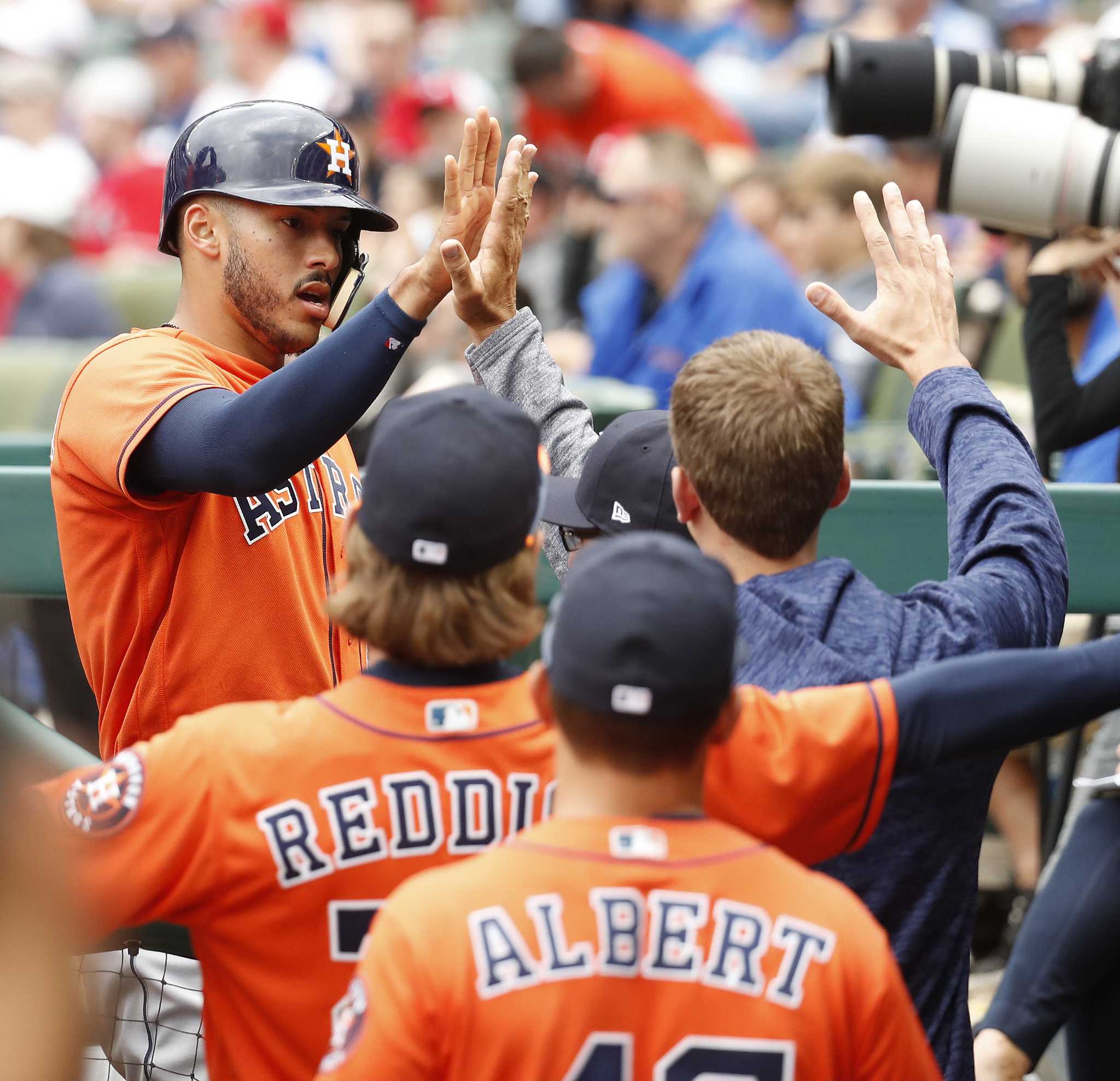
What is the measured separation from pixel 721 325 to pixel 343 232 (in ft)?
10.0

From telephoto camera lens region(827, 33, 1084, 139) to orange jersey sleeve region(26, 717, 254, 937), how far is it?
7.31ft

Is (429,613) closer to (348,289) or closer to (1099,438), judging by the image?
(348,289)

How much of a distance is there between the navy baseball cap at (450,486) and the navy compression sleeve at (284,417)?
48 cm

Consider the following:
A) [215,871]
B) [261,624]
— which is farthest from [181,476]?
[215,871]

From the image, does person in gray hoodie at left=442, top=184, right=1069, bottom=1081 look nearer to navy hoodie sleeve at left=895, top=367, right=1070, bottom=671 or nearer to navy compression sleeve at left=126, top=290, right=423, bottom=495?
navy hoodie sleeve at left=895, top=367, right=1070, bottom=671

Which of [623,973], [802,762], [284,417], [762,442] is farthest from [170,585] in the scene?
[623,973]

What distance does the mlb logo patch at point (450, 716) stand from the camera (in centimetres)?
168

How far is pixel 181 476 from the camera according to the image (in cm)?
226

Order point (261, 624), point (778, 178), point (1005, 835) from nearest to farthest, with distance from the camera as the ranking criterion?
point (261, 624) < point (1005, 835) < point (778, 178)

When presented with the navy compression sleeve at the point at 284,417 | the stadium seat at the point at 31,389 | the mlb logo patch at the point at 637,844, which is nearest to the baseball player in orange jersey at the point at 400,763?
the mlb logo patch at the point at 637,844

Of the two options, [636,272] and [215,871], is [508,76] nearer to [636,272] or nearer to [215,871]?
[636,272]

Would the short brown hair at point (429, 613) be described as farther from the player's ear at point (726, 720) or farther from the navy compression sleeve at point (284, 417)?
the navy compression sleeve at point (284, 417)

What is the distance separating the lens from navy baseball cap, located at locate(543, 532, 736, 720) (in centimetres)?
148

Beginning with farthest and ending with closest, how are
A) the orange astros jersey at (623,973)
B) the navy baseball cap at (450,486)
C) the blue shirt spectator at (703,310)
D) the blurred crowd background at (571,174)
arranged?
the blue shirt spectator at (703,310) < the blurred crowd background at (571,174) < the navy baseball cap at (450,486) < the orange astros jersey at (623,973)
